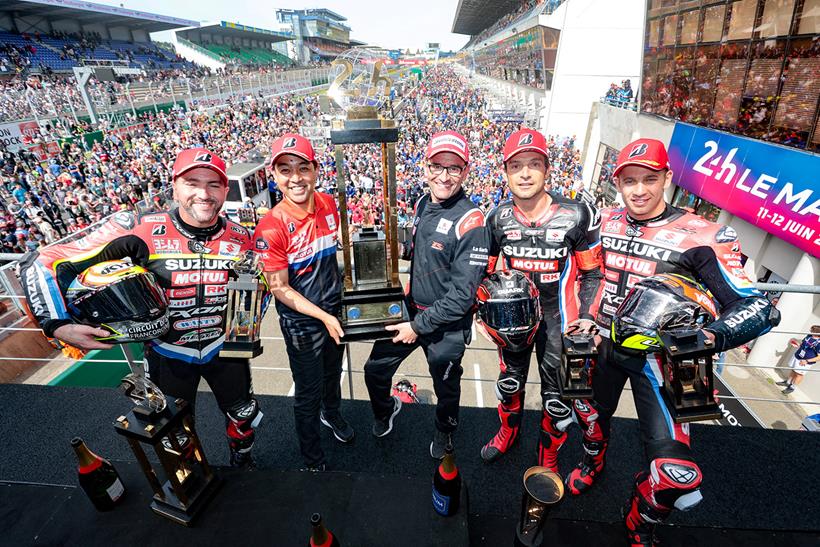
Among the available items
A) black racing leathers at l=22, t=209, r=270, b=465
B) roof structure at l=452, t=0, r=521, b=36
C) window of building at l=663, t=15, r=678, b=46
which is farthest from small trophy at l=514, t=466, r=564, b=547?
roof structure at l=452, t=0, r=521, b=36

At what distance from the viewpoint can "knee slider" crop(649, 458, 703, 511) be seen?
220 cm

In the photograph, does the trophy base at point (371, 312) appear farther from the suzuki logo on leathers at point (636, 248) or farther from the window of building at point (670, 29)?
the window of building at point (670, 29)

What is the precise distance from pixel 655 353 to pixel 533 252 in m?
1.02

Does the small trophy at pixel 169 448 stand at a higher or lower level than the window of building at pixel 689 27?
lower

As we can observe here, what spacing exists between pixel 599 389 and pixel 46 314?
3.48 meters

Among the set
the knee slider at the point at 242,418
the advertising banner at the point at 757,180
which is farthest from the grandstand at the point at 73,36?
the advertising banner at the point at 757,180

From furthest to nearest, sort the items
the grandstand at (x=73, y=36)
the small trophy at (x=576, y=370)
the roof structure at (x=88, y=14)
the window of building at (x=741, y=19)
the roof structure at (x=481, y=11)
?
the roof structure at (x=481, y=11), the roof structure at (x=88, y=14), the grandstand at (x=73, y=36), the window of building at (x=741, y=19), the small trophy at (x=576, y=370)

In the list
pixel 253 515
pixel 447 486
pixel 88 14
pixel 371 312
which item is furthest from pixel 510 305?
pixel 88 14

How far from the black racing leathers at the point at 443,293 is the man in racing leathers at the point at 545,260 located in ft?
1.15

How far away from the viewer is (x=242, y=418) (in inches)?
113

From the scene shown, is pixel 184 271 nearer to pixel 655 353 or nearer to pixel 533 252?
pixel 533 252

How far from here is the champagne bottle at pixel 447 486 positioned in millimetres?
1921

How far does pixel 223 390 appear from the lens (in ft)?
9.33

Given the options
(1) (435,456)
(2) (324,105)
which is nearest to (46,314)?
(2) (324,105)
